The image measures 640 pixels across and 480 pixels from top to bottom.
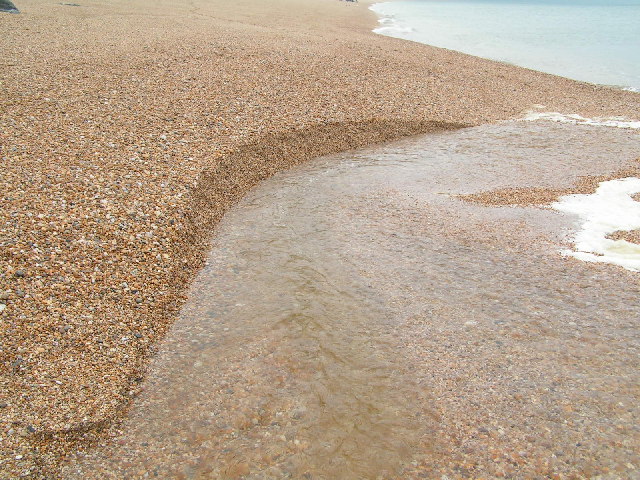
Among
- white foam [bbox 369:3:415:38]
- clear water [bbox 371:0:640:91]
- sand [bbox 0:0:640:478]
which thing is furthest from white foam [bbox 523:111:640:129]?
white foam [bbox 369:3:415:38]

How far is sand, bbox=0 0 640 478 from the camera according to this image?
4867 millimetres

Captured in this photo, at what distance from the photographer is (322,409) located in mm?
4680

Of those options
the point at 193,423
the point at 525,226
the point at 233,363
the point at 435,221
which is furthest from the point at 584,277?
the point at 193,423

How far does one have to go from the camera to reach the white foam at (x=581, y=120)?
13.2 meters

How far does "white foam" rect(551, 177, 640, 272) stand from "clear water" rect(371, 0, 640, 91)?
1099cm

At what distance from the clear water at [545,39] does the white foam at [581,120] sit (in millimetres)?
5576

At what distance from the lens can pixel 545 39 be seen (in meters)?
28.9

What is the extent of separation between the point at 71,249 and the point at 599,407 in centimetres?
559

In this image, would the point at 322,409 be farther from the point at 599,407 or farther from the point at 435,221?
the point at 435,221

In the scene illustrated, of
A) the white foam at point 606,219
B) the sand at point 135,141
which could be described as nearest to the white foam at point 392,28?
the sand at point 135,141

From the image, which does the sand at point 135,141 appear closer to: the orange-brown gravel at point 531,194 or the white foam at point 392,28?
the orange-brown gravel at point 531,194

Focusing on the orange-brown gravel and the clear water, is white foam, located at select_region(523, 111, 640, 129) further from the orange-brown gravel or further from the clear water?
the clear water

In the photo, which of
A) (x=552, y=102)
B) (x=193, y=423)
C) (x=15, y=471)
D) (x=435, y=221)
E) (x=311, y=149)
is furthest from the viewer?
(x=552, y=102)

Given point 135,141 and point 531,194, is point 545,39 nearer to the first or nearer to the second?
point 531,194
